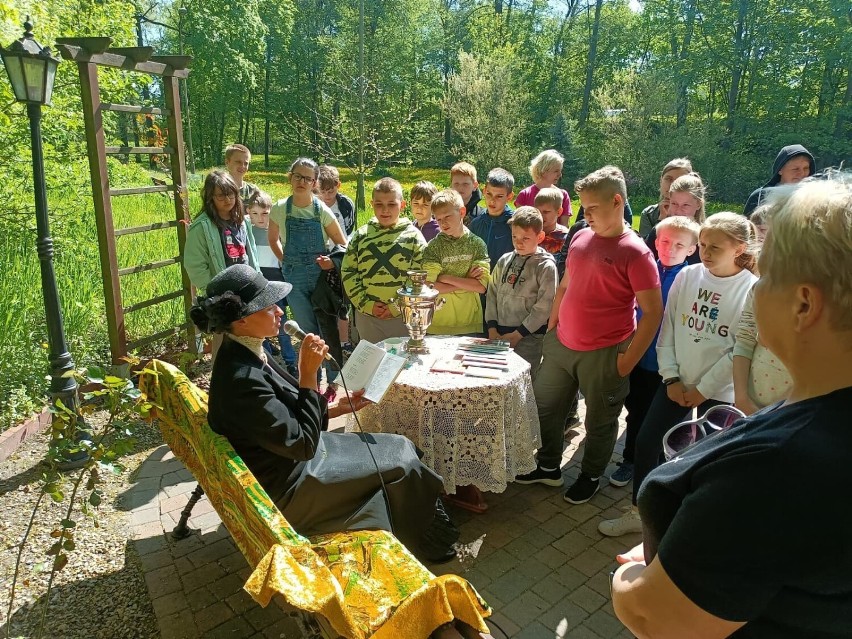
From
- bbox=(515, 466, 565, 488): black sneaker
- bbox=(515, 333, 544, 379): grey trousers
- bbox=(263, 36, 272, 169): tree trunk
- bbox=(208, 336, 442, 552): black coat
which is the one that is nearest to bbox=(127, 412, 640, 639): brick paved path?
bbox=(515, 466, 565, 488): black sneaker

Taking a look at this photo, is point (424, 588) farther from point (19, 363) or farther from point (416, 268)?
point (19, 363)

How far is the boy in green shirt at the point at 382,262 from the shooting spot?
13.9ft

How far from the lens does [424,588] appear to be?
5.40 feet

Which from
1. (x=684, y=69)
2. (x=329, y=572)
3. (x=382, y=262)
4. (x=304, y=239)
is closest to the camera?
(x=329, y=572)

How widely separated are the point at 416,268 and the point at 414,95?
1501 inches

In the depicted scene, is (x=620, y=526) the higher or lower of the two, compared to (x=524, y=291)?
lower

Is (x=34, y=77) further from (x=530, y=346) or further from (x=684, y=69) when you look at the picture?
(x=684, y=69)

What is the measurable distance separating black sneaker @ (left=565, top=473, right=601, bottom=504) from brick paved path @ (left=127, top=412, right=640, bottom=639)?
0.15 ft

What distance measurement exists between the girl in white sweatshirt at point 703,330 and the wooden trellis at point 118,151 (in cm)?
436

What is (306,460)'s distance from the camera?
8.09 feet

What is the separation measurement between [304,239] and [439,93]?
40171 millimetres

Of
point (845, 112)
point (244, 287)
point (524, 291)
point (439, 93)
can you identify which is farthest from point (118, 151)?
point (439, 93)

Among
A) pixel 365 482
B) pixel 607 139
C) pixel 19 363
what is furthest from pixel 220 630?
pixel 607 139

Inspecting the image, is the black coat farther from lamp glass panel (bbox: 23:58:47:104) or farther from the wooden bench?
lamp glass panel (bbox: 23:58:47:104)
